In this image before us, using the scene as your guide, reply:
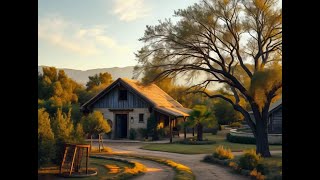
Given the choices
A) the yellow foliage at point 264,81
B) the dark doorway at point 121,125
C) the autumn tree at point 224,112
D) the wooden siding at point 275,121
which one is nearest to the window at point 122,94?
the dark doorway at point 121,125

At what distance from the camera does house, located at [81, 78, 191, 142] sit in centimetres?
3766

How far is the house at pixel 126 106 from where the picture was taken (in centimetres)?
3766

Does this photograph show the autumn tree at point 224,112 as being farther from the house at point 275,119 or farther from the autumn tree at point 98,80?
the autumn tree at point 98,80

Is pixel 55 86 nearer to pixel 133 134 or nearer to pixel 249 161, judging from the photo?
pixel 133 134

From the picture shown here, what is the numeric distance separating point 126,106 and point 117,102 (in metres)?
1.22

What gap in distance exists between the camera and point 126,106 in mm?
38469

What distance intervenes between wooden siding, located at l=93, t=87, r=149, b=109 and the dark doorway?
58.1 inches

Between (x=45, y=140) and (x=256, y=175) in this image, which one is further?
(x=256, y=175)

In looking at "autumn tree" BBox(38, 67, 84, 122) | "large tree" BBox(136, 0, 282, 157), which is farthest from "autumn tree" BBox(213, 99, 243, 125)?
"large tree" BBox(136, 0, 282, 157)

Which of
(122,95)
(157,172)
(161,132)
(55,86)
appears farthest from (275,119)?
(55,86)

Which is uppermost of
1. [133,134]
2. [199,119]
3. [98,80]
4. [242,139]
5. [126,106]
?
[98,80]
